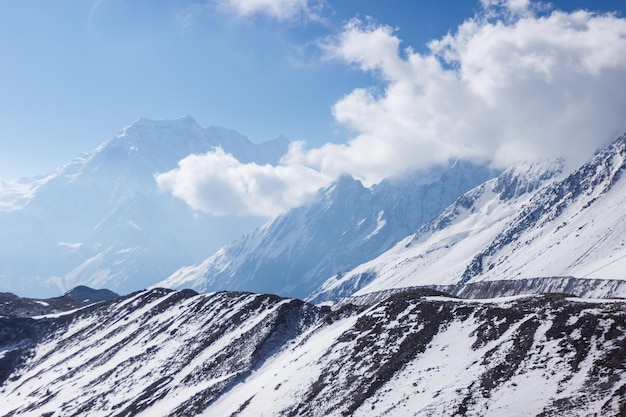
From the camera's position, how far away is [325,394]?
Answer: 55.9 m

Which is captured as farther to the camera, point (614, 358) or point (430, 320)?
point (430, 320)

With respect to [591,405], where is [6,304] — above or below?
above

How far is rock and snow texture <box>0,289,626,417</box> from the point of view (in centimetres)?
4353

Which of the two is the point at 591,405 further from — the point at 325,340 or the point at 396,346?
the point at 325,340

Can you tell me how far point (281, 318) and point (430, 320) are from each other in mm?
30063

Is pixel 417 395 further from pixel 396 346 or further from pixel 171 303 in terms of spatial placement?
pixel 171 303

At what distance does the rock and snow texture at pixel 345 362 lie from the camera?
143 ft

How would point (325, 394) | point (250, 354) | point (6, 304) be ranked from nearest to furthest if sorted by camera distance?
1. point (325, 394)
2. point (250, 354)
3. point (6, 304)

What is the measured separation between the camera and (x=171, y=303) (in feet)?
406

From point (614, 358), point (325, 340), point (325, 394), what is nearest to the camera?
point (614, 358)

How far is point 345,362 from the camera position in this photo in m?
61.0

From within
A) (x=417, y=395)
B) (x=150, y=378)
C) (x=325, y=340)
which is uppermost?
(x=150, y=378)

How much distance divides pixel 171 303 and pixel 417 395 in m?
85.3

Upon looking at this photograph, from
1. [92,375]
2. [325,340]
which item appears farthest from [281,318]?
[92,375]
